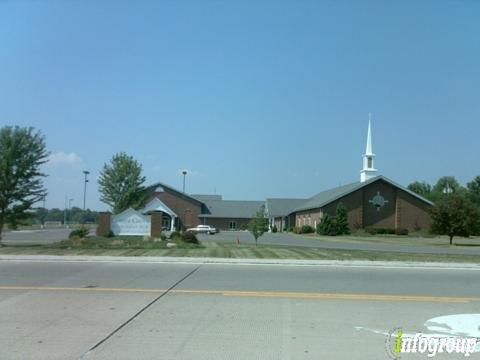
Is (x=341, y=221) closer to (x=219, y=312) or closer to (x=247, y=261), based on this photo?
(x=247, y=261)

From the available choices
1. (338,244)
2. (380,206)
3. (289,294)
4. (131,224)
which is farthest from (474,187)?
(289,294)

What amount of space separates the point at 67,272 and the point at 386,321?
356 inches

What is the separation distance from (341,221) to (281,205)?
30890 mm

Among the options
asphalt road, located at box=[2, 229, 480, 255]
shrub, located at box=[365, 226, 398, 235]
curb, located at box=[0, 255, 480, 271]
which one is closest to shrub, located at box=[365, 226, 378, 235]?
shrub, located at box=[365, 226, 398, 235]

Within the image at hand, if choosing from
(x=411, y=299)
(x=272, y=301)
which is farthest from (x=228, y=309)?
(x=411, y=299)

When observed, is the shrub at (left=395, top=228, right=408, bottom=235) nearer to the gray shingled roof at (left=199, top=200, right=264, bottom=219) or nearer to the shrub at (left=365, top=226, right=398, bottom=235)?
the shrub at (left=365, top=226, right=398, bottom=235)

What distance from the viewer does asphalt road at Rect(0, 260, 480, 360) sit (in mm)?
6566

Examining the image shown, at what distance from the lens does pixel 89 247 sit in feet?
72.5

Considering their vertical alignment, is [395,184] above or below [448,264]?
above

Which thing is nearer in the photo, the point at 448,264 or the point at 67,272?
the point at 67,272

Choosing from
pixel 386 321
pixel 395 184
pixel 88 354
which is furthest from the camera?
pixel 395 184

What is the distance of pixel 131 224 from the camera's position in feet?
96.1

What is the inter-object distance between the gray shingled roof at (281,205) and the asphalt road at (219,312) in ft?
233

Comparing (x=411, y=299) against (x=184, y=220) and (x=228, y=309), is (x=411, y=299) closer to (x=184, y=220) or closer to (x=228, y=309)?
(x=228, y=309)
